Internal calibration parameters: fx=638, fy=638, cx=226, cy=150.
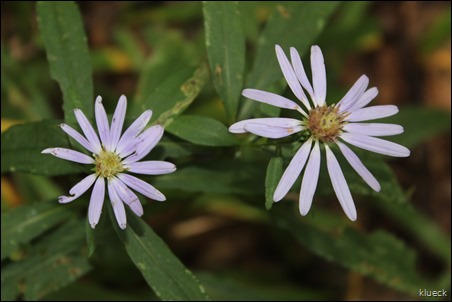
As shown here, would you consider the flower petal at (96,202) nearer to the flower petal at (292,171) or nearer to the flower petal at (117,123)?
the flower petal at (117,123)

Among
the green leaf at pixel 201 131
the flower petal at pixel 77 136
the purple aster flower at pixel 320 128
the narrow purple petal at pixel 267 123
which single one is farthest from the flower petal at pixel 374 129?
the flower petal at pixel 77 136

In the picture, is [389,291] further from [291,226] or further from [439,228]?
[291,226]

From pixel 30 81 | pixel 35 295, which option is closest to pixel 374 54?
pixel 30 81

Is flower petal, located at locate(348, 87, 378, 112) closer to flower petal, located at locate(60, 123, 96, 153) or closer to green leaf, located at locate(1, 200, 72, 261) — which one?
flower petal, located at locate(60, 123, 96, 153)

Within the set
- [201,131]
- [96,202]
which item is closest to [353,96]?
[201,131]

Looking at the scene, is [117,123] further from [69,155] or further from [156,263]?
[156,263]

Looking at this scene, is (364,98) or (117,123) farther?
(364,98)

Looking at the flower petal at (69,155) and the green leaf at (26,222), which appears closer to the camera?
the flower petal at (69,155)

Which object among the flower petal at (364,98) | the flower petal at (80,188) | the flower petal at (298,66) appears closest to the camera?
the flower petal at (80,188)
